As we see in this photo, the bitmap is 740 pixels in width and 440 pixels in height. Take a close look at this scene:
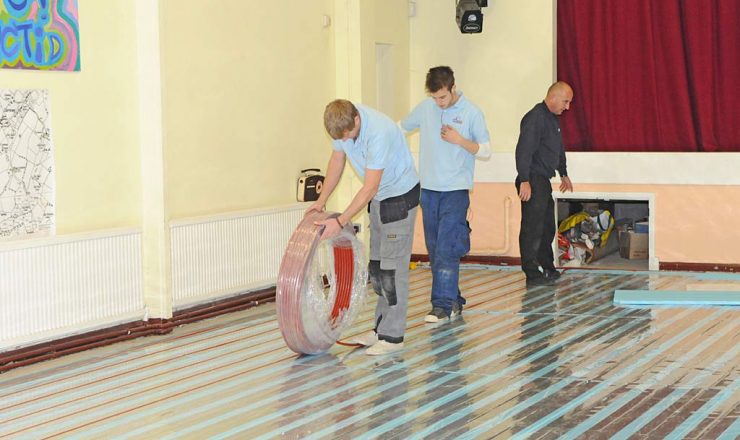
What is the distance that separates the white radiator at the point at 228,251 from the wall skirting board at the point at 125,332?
8cm

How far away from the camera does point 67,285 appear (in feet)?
21.6

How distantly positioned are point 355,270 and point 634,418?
90.7 inches

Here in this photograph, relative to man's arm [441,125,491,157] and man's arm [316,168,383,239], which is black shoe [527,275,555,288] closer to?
man's arm [441,125,491,157]

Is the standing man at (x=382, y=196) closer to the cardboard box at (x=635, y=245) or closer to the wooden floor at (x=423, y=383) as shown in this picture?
the wooden floor at (x=423, y=383)

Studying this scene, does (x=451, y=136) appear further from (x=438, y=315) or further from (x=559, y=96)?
(x=559, y=96)

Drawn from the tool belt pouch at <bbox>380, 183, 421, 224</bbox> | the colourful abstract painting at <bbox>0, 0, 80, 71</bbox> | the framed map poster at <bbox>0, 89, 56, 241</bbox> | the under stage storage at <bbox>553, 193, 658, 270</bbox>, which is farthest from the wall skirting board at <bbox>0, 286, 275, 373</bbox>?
the under stage storage at <bbox>553, 193, 658, 270</bbox>

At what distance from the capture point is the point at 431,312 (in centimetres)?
753

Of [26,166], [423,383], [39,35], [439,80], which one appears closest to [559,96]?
[439,80]

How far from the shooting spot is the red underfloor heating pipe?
20.1 ft

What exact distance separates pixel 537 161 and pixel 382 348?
3.05 metres

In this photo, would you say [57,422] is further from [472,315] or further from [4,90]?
[472,315]

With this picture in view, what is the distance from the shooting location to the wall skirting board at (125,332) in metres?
6.37

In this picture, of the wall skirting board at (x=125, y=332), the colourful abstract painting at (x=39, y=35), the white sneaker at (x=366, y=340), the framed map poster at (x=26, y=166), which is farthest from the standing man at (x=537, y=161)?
the framed map poster at (x=26, y=166)

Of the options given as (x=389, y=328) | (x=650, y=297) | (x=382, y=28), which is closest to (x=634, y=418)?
(x=389, y=328)
